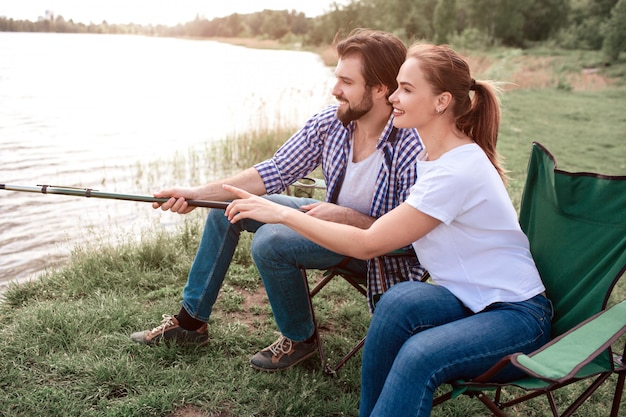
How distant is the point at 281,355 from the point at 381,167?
891 mm

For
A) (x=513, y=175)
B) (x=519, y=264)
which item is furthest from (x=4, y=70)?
(x=519, y=264)

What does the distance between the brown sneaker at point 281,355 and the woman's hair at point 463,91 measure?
1117 millimetres

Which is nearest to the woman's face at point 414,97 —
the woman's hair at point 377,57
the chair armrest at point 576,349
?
the woman's hair at point 377,57

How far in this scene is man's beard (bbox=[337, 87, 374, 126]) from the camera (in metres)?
2.35

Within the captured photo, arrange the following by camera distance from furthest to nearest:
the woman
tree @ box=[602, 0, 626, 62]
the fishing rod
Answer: tree @ box=[602, 0, 626, 62]
the fishing rod
the woman

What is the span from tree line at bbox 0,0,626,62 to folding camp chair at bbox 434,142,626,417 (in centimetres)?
3783

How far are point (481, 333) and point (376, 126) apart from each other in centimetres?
107

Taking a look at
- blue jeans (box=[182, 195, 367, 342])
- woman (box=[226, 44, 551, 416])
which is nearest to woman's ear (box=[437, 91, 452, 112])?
woman (box=[226, 44, 551, 416])

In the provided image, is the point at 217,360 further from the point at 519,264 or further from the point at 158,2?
the point at 158,2

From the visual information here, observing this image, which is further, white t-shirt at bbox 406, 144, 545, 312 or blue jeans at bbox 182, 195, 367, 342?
blue jeans at bbox 182, 195, 367, 342

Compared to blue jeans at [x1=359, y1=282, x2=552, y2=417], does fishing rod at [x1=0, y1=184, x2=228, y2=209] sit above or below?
above

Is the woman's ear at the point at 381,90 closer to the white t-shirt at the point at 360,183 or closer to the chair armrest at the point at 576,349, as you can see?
the white t-shirt at the point at 360,183

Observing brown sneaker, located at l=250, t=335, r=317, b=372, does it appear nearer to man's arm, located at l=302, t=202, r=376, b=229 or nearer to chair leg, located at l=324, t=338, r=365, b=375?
chair leg, located at l=324, t=338, r=365, b=375

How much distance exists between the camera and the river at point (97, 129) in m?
4.97
